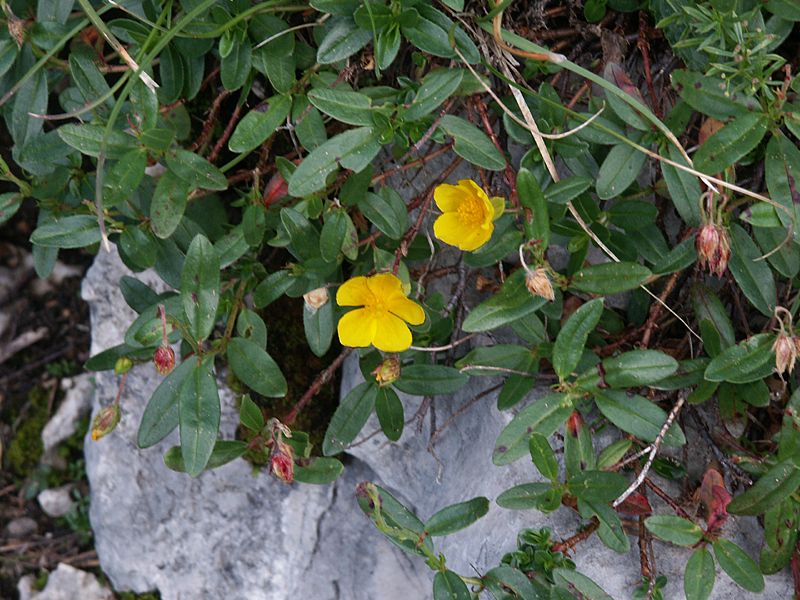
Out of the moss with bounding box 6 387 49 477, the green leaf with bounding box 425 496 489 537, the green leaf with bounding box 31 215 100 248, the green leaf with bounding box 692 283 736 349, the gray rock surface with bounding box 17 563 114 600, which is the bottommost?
the gray rock surface with bounding box 17 563 114 600

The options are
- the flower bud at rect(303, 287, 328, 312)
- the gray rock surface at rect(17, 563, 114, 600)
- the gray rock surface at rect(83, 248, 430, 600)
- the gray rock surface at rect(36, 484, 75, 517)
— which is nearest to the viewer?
the flower bud at rect(303, 287, 328, 312)

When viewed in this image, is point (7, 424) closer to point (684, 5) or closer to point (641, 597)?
point (641, 597)

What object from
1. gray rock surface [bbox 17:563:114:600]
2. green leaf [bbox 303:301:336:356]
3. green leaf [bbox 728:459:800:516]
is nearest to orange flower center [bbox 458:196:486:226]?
green leaf [bbox 303:301:336:356]

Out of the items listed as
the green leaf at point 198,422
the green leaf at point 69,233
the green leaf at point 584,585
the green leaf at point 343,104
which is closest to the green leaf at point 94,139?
the green leaf at point 69,233

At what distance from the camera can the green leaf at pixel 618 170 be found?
169cm

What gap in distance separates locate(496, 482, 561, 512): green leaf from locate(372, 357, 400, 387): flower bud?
1.02 ft

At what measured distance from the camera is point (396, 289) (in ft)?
5.58

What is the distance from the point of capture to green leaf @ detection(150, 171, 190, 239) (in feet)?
5.85

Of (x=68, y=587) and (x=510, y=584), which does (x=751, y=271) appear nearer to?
(x=510, y=584)

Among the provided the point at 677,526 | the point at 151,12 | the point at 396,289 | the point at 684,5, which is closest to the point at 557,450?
the point at 677,526

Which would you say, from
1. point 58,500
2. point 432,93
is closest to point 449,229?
point 432,93

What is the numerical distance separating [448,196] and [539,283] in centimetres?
28

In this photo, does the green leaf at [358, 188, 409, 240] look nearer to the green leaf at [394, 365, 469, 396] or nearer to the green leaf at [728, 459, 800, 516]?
the green leaf at [394, 365, 469, 396]

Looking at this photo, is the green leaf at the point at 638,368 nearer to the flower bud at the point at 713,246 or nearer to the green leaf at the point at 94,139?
the flower bud at the point at 713,246
